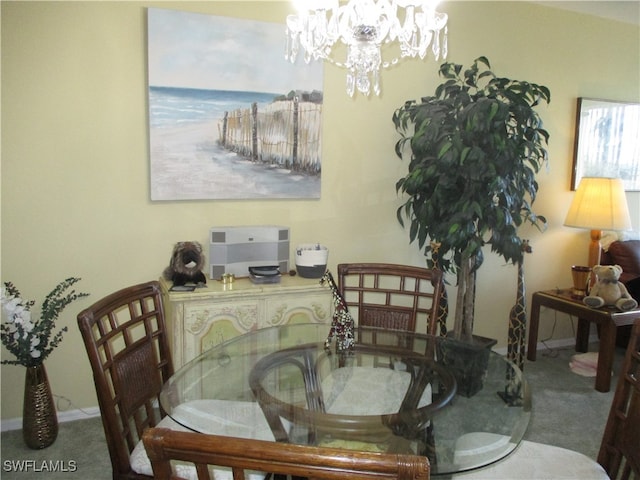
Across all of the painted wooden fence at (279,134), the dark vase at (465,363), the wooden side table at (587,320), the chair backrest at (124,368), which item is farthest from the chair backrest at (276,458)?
the wooden side table at (587,320)

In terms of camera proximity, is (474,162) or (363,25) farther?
(474,162)

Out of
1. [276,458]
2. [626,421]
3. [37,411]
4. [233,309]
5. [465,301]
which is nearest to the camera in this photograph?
[276,458]

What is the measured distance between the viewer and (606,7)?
3.35 m

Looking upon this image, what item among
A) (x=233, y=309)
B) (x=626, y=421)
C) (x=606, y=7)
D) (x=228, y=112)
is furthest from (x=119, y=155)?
(x=606, y=7)

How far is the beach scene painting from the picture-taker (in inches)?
98.9

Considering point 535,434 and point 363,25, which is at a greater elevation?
point 363,25

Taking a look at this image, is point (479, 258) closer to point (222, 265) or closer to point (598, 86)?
point (222, 265)

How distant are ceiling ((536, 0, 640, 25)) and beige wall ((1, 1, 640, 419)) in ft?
0.26

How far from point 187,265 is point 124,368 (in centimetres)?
92

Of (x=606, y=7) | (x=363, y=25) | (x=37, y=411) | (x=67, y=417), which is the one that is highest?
(x=606, y=7)

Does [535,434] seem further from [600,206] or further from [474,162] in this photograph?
[600,206]

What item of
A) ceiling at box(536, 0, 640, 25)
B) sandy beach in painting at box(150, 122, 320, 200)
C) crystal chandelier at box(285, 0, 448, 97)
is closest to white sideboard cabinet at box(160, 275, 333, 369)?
sandy beach in painting at box(150, 122, 320, 200)

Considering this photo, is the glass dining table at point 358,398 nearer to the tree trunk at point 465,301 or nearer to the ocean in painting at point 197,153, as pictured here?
the tree trunk at point 465,301

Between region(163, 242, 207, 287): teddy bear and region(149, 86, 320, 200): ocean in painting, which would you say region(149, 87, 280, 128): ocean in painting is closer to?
region(149, 86, 320, 200): ocean in painting
